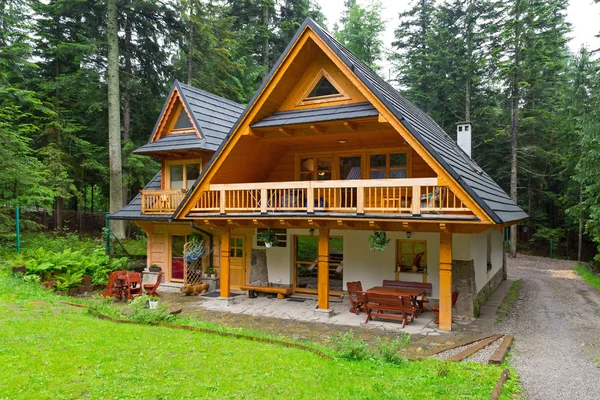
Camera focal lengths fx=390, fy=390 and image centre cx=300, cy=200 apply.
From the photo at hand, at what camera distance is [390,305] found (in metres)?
9.62

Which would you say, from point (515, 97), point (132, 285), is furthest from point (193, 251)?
point (515, 97)

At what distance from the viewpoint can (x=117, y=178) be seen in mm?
18375

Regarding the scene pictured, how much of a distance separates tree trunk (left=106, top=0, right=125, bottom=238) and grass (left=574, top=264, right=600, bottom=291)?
2110cm

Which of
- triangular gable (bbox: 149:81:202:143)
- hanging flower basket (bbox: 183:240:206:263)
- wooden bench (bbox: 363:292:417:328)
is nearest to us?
wooden bench (bbox: 363:292:417:328)

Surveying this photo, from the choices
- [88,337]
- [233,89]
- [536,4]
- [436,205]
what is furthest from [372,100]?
[536,4]

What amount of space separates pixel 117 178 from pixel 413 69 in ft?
80.0

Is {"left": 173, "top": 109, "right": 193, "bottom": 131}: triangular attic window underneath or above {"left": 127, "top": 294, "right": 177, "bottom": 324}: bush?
above

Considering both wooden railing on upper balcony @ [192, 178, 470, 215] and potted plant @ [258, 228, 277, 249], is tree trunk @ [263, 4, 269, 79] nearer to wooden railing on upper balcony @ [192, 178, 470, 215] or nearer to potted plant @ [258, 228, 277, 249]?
potted plant @ [258, 228, 277, 249]

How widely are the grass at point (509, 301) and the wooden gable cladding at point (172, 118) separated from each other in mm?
11440

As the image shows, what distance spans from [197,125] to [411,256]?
338 inches

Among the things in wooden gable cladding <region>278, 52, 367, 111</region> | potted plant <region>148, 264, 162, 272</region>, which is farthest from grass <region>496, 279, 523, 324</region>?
potted plant <region>148, 264, 162, 272</region>

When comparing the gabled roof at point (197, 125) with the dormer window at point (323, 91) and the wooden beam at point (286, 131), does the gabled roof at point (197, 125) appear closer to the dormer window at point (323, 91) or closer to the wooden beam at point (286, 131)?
the wooden beam at point (286, 131)

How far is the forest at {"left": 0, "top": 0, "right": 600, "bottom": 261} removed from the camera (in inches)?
722

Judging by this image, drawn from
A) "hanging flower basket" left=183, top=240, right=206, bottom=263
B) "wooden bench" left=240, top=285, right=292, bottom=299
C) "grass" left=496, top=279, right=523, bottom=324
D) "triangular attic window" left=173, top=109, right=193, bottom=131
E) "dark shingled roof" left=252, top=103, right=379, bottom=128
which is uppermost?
"triangular attic window" left=173, top=109, right=193, bottom=131
